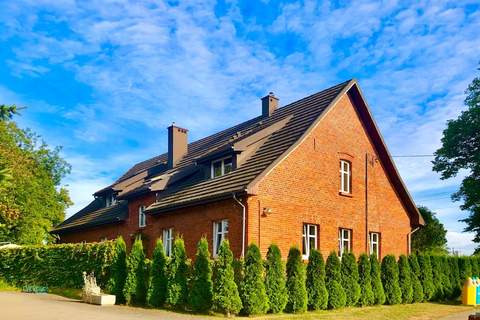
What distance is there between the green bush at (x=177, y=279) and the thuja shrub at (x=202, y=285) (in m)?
0.61

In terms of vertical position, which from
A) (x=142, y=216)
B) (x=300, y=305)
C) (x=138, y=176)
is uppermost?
(x=138, y=176)

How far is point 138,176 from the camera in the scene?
32.1 metres

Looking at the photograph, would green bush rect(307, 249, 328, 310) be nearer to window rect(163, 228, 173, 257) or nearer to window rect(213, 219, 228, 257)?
window rect(213, 219, 228, 257)

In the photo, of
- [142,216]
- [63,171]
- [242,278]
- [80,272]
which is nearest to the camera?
[242,278]

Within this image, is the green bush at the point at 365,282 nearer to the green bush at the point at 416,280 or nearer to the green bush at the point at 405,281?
the green bush at the point at 405,281

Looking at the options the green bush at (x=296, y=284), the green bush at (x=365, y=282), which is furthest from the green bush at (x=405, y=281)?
the green bush at (x=296, y=284)

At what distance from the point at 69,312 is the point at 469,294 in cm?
1701

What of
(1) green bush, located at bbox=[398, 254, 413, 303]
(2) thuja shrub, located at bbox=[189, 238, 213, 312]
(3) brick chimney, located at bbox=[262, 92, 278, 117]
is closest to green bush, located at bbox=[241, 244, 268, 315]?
(2) thuja shrub, located at bbox=[189, 238, 213, 312]

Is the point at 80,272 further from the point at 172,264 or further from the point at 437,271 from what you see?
the point at 437,271

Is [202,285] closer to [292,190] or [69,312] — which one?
[69,312]

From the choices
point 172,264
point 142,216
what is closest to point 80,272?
point 142,216

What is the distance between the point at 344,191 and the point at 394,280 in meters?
4.73

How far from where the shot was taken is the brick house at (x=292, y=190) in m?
20.6

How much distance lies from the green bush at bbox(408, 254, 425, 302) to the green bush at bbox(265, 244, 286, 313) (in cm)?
795
